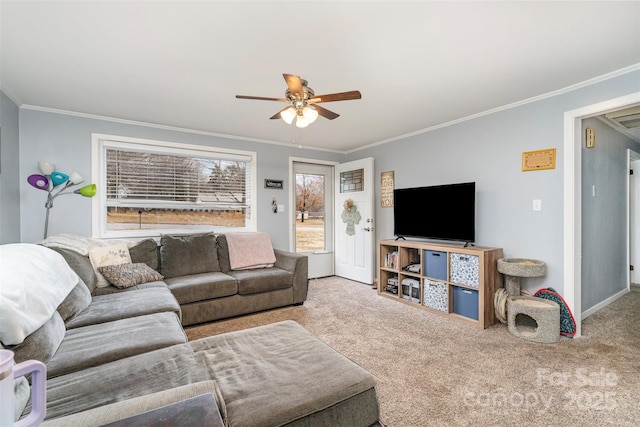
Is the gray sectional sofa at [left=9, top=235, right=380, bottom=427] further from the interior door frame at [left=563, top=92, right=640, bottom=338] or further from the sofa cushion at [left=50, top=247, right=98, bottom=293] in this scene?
the interior door frame at [left=563, top=92, right=640, bottom=338]

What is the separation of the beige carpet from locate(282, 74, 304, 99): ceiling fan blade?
2.01 m

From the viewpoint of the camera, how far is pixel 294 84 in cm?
181

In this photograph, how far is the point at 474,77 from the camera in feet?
7.90

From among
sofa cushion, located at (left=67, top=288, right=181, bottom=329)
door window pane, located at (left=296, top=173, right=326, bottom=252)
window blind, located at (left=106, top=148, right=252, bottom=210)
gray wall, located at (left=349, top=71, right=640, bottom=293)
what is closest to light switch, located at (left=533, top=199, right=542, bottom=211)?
gray wall, located at (left=349, top=71, right=640, bottom=293)

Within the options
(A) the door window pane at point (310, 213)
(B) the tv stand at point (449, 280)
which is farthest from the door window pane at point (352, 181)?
(B) the tv stand at point (449, 280)

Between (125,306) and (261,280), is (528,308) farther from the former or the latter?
(125,306)

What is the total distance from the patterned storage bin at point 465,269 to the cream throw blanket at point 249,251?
2.23 metres

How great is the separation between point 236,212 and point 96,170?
1745mm

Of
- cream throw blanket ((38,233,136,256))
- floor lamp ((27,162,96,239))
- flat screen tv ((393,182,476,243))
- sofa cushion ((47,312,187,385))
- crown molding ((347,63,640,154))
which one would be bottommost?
sofa cushion ((47,312,187,385))

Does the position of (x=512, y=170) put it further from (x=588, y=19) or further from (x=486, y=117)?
(x=588, y=19)

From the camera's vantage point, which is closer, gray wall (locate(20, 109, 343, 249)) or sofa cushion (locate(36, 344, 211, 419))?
sofa cushion (locate(36, 344, 211, 419))

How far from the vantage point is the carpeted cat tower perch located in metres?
2.49

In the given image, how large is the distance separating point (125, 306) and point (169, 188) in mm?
2023

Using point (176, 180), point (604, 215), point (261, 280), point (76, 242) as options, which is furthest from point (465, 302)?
point (76, 242)
